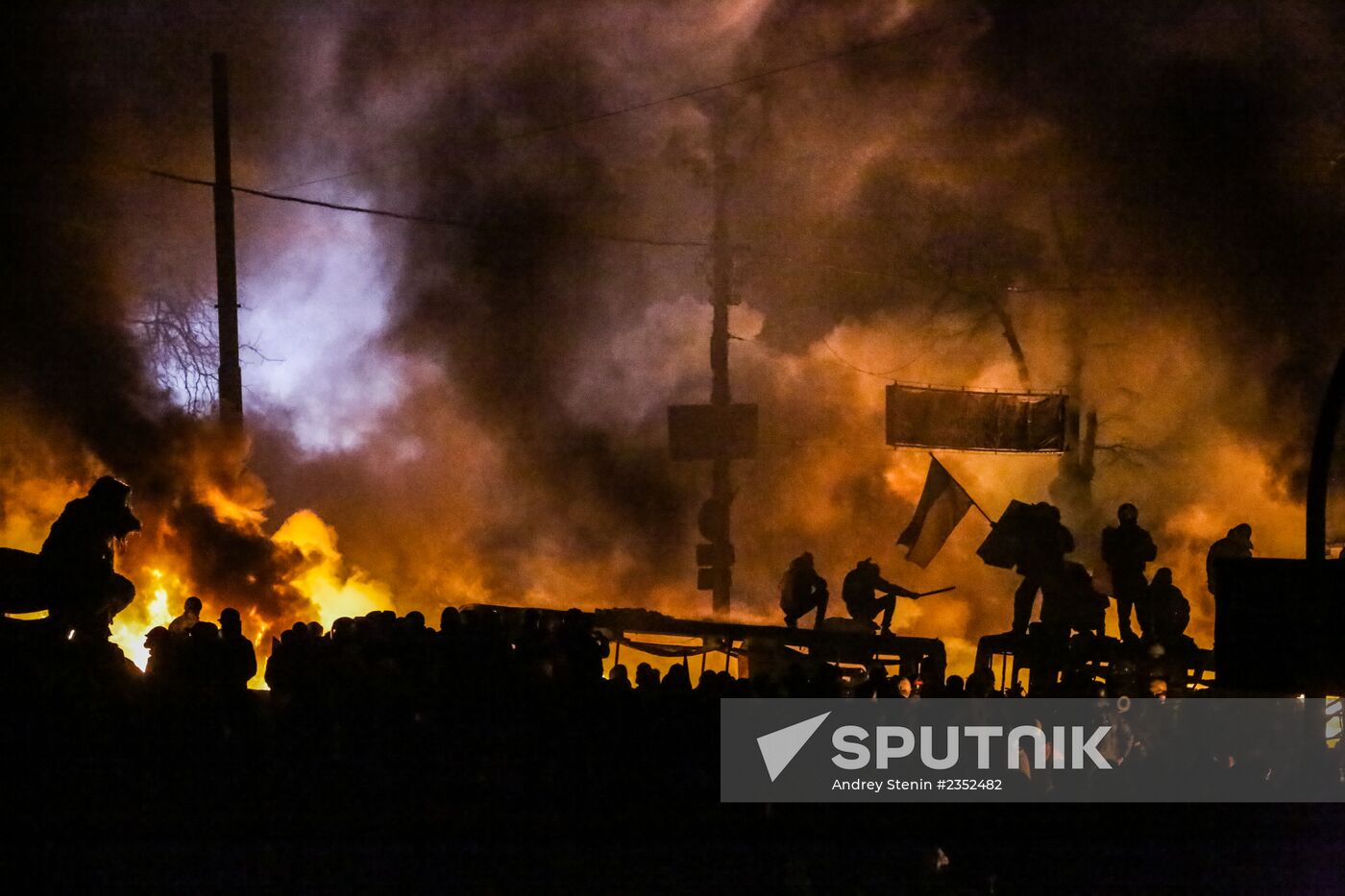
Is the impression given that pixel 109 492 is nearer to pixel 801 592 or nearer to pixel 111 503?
pixel 111 503

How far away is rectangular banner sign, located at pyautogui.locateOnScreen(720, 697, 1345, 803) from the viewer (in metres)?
10.4

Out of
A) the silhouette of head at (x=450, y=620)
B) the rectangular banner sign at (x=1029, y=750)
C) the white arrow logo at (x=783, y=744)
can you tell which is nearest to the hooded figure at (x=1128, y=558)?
the rectangular banner sign at (x=1029, y=750)

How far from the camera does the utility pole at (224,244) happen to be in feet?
66.1

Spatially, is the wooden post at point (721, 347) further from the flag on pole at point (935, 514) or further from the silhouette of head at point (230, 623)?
the silhouette of head at point (230, 623)

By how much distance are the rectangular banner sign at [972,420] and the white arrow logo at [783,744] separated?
1572 cm

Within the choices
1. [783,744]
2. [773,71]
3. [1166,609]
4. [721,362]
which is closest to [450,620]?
[783,744]

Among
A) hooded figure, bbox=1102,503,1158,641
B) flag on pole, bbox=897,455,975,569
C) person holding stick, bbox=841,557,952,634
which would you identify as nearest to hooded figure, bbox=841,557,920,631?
person holding stick, bbox=841,557,952,634

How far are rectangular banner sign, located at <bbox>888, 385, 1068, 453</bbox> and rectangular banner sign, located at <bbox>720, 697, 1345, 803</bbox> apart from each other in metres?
14.1

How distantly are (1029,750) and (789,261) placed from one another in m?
20.3

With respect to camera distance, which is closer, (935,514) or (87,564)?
(87,564)

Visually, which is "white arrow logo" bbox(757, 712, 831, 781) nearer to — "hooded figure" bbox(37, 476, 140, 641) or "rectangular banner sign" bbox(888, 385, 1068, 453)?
"hooded figure" bbox(37, 476, 140, 641)

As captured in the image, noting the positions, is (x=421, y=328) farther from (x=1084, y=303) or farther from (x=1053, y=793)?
A: (x=1053, y=793)

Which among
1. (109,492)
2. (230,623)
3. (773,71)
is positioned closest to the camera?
(230,623)

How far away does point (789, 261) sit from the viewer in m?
30.6
